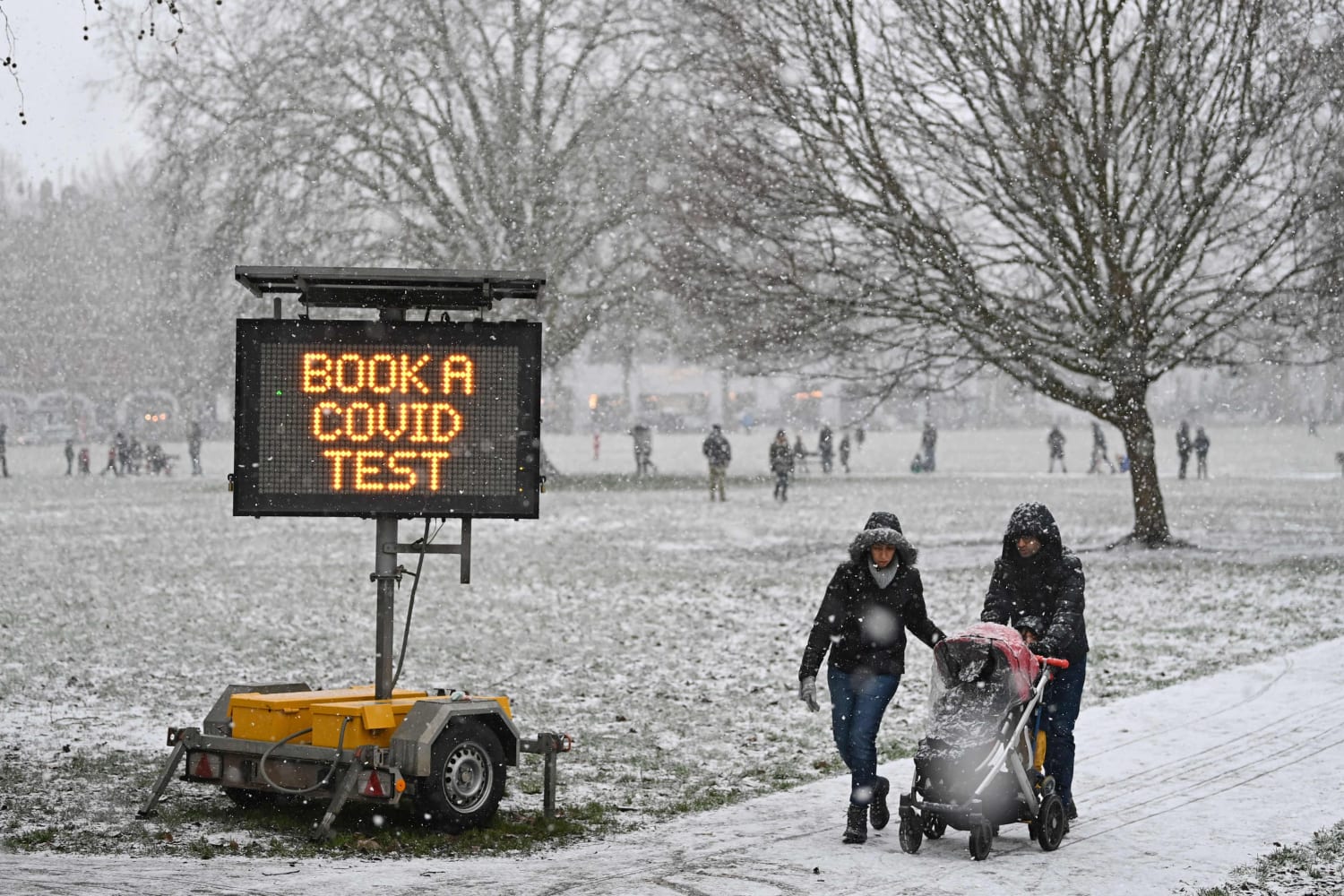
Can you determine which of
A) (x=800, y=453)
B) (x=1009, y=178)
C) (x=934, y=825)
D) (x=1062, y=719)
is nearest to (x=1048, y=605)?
(x=1062, y=719)

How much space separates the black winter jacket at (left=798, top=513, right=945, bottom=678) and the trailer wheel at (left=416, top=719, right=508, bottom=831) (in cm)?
151

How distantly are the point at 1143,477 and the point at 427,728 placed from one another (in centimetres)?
1939

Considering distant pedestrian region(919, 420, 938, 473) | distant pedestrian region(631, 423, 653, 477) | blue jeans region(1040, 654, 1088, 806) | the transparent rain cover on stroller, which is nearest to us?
the transparent rain cover on stroller

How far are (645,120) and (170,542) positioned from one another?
17.3 metres

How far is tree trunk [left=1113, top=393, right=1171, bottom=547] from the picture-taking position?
24.4m

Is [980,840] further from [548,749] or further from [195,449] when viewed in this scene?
[195,449]

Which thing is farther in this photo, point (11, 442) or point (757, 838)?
point (11, 442)

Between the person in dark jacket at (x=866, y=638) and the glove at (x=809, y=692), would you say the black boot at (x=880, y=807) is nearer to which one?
the person in dark jacket at (x=866, y=638)

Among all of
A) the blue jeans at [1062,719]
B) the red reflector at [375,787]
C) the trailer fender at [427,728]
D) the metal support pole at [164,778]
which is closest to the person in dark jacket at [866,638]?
the blue jeans at [1062,719]

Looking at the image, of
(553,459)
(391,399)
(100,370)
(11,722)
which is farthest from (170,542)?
(100,370)

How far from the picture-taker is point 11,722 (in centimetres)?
1057

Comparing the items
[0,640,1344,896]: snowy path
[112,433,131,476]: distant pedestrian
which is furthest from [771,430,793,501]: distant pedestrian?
[0,640,1344,896]: snowy path

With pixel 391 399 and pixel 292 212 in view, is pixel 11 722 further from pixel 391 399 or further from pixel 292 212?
pixel 292 212

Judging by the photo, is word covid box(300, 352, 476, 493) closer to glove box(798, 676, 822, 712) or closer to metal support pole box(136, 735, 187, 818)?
metal support pole box(136, 735, 187, 818)
